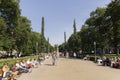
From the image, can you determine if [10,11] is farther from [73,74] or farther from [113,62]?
[73,74]

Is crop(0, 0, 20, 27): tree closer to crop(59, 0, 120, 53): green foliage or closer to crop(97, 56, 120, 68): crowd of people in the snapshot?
crop(59, 0, 120, 53): green foliage

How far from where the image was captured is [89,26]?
9762 centimetres

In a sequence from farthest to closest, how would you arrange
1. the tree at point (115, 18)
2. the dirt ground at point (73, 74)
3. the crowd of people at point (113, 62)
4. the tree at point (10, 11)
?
the tree at point (115, 18)
the tree at point (10, 11)
the crowd of people at point (113, 62)
the dirt ground at point (73, 74)

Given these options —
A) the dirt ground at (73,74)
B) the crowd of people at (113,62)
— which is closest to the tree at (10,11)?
the crowd of people at (113,62)

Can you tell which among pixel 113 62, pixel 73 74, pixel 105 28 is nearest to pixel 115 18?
pixel 105 28

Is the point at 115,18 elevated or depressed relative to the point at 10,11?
depressed

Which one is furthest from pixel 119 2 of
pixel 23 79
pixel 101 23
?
pixel 23 79

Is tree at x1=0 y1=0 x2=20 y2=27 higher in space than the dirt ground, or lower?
higher

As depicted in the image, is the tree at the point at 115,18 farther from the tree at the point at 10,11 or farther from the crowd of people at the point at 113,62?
the crowd of people at the point at 113,62

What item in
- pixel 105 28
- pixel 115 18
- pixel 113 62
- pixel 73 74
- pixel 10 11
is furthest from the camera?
pixel 105 28

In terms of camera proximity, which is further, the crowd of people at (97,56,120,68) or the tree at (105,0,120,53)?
the tree at (105,0,120,53)

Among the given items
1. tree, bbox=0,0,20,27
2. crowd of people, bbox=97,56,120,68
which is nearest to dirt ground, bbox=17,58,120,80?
crowd of people, bbox=97,56,120,68

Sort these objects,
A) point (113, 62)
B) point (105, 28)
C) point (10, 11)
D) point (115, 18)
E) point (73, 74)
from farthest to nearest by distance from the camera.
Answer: point (105, 28) < point (115, 18) < point (10, 11) < point (113, 62) < point (73, 74)

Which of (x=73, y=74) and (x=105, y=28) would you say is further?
(x=105, y=28)
